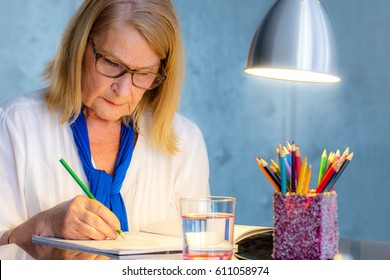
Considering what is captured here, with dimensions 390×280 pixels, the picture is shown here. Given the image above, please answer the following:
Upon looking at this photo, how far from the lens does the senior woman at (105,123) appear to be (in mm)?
2086

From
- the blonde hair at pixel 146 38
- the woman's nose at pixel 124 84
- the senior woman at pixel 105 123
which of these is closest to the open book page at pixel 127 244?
the senior woman at pixel 105 123

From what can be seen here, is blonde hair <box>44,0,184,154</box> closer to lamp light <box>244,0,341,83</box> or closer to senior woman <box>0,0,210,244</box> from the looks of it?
senior woman <box>0,0,210,244</box>

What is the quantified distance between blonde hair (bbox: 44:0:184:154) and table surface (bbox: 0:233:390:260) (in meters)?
0.68

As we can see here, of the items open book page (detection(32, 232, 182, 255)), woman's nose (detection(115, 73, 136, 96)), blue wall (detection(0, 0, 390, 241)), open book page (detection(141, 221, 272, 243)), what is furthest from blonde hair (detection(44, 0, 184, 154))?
blue wall (detection(0, 0, 390, 241))

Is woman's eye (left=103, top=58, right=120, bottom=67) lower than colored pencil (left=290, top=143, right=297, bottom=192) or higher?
higher

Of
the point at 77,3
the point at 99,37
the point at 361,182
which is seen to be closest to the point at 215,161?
the point at 361,182

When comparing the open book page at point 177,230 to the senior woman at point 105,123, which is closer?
the open book page at point 177,230

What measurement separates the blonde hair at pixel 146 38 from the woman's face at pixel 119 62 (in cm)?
2

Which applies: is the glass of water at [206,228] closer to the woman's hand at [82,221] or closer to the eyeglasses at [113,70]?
the woman's hand at [82,221]

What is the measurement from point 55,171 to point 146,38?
491mm

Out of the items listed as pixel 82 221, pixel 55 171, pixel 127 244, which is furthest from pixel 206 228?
pixel 55 171

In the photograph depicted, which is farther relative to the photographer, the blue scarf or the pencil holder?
the blue scarf

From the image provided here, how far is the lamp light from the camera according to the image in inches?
60.6

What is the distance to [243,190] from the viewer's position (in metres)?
4.51
